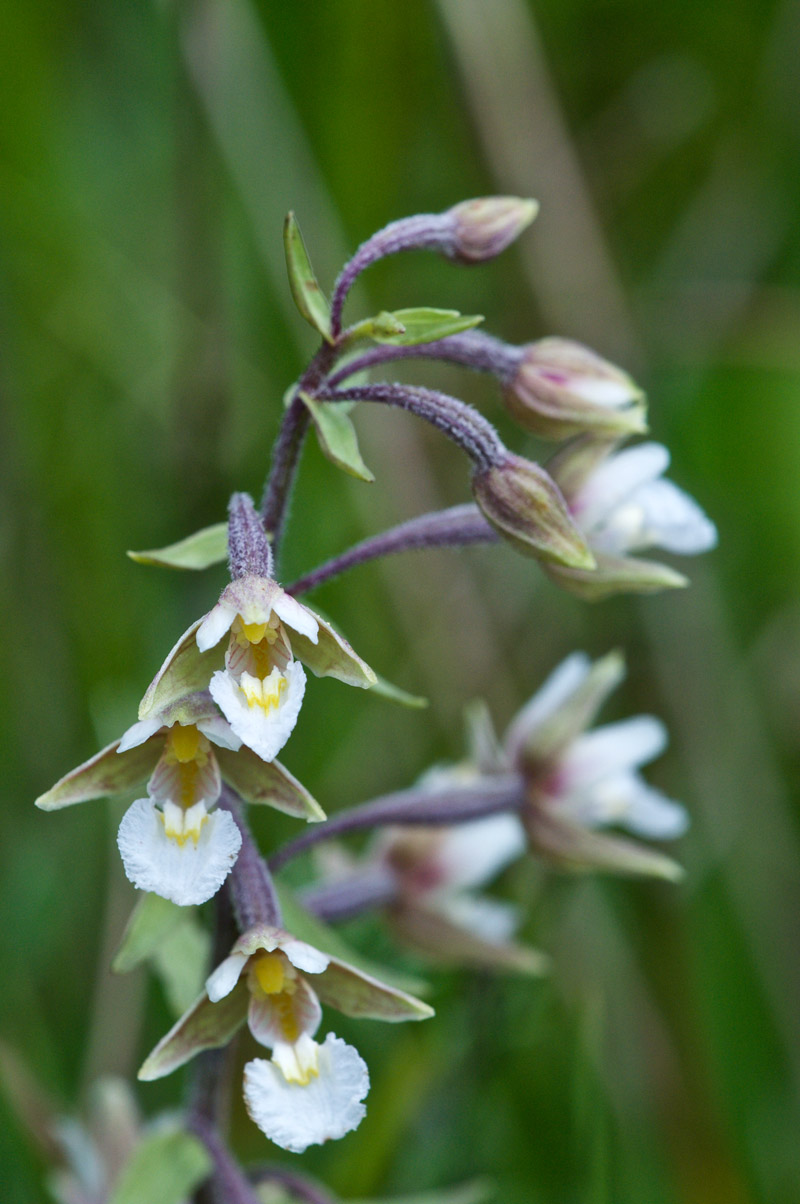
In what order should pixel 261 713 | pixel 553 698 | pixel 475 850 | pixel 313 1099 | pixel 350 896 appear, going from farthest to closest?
pixel 475 850 < pixel 553 698 < pixel 350 896 < pixel 313 1099 < pixel 261 713

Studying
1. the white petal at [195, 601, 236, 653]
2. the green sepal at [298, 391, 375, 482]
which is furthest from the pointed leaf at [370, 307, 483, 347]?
the white petal at [195, 601, 236, 653]

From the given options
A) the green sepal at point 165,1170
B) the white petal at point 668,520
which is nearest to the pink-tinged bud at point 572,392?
the white petal at point 668,520

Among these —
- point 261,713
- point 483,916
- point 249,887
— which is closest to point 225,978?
point 249,887

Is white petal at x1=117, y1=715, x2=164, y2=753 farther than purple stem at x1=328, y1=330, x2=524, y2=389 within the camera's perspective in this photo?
No

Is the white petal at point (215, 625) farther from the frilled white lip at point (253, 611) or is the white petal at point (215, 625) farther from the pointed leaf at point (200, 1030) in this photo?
the pointed leaf at point (200, 1030)

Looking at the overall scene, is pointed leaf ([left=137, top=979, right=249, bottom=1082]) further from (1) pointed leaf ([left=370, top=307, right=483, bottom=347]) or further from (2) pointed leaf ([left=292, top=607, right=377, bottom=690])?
(1) pointed leaf ([left=370, top=307, right=483, bottom=347])

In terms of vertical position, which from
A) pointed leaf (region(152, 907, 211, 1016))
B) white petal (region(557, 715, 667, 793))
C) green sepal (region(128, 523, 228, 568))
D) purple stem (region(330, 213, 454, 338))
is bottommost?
white petal (region(557, 715, 667, 793))

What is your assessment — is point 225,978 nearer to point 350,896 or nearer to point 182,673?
point 182,673
